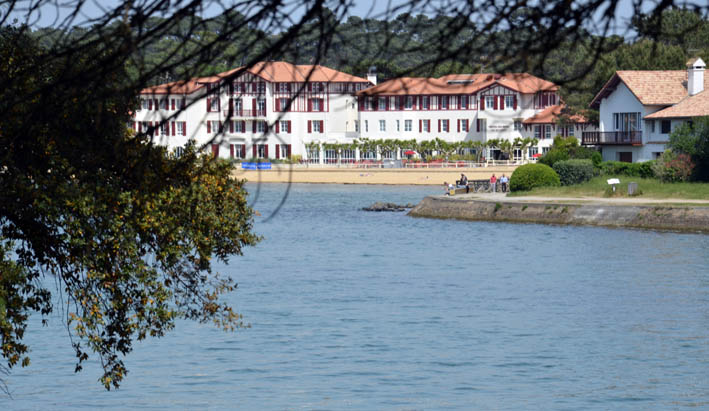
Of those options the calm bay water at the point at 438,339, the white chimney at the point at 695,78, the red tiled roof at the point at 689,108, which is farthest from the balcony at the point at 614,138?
the calm bay water at the point at 438,339

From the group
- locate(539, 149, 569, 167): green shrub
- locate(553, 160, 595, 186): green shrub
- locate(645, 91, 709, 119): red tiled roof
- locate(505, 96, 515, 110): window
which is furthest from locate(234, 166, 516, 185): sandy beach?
locate(553, 160, 595, 186): green shrub

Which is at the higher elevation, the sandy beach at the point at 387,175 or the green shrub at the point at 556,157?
the green shrub at the point at 556,157

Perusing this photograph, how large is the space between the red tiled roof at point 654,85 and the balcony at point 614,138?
2.45 metres

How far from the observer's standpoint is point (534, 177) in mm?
71688

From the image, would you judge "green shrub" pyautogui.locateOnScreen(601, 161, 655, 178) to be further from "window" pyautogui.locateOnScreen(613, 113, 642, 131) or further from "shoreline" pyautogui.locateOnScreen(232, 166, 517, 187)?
"shoreline" pyautogui.locateOnScreen(232, 166, 517, 187)

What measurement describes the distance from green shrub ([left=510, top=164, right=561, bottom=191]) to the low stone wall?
13.6 feet

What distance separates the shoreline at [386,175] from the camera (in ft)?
372

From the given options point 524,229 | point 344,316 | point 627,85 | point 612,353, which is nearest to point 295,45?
point 612,353

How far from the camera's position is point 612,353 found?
98.5ft

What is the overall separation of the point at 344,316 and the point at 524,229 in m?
28.4

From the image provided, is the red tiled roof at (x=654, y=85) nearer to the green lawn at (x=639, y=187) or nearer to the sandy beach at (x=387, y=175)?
the green lawn at (x=639, y=187)

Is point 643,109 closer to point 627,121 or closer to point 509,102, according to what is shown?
point 627,121

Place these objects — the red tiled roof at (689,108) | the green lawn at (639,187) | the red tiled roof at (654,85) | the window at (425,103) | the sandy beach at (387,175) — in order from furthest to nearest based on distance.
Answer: the window at (425,103) < the sandy beach at (387,175) < the red tiled roof at (654,85) < the red tiled roof at (689,108) < the green lawn at (639,187)

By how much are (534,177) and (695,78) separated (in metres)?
14.9
